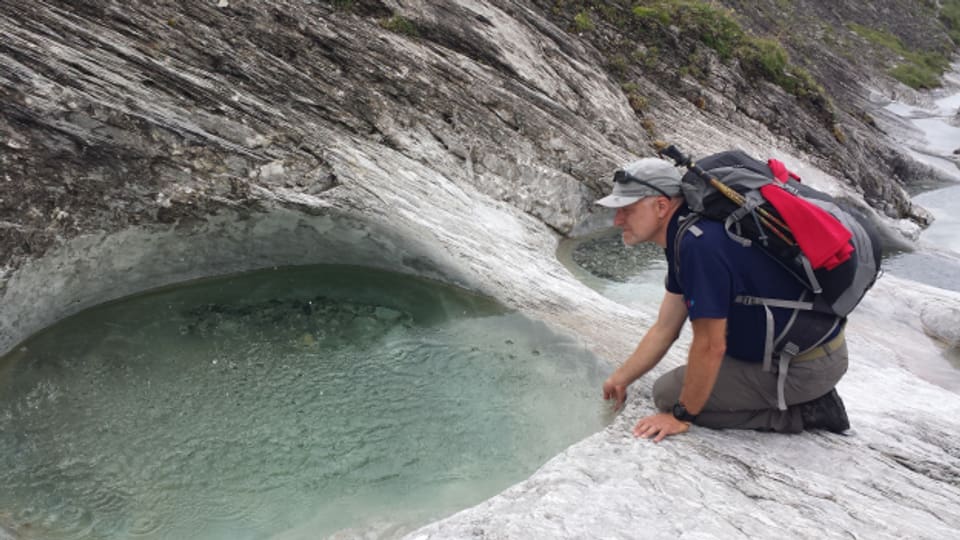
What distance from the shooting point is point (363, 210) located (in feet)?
33.6

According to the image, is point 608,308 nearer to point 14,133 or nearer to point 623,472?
point 623,472

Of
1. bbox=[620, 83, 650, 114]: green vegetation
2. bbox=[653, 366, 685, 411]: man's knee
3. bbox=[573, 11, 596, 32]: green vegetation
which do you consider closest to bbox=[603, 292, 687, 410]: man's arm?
bbox=[653, 366, 685, 411]: man's knee

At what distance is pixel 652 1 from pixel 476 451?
2414cm

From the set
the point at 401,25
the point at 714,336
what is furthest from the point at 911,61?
the point at 714,336

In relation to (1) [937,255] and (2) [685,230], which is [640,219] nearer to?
(2) [685,230]

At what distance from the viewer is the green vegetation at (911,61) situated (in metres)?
51.7

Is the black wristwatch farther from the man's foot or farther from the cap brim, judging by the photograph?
the cap brim

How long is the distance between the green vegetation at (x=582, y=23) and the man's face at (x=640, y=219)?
1892cm

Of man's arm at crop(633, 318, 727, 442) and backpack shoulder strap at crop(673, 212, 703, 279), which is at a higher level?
backpack shoulder strap at crop(673, 212, 703, 279)

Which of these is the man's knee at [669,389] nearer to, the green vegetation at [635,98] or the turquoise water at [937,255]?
the turquoise water at [937,255]

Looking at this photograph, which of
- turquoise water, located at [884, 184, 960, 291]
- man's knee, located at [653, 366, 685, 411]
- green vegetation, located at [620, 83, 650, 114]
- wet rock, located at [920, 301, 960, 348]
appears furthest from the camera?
green vegetation, located at [620, 83, 650, 114]

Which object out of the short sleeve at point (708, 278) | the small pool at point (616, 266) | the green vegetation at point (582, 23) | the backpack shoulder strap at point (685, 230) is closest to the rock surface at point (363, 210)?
the small pool at point (616, 266)

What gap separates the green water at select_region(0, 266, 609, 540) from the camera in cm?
616

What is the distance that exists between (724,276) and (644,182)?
1.04 m
